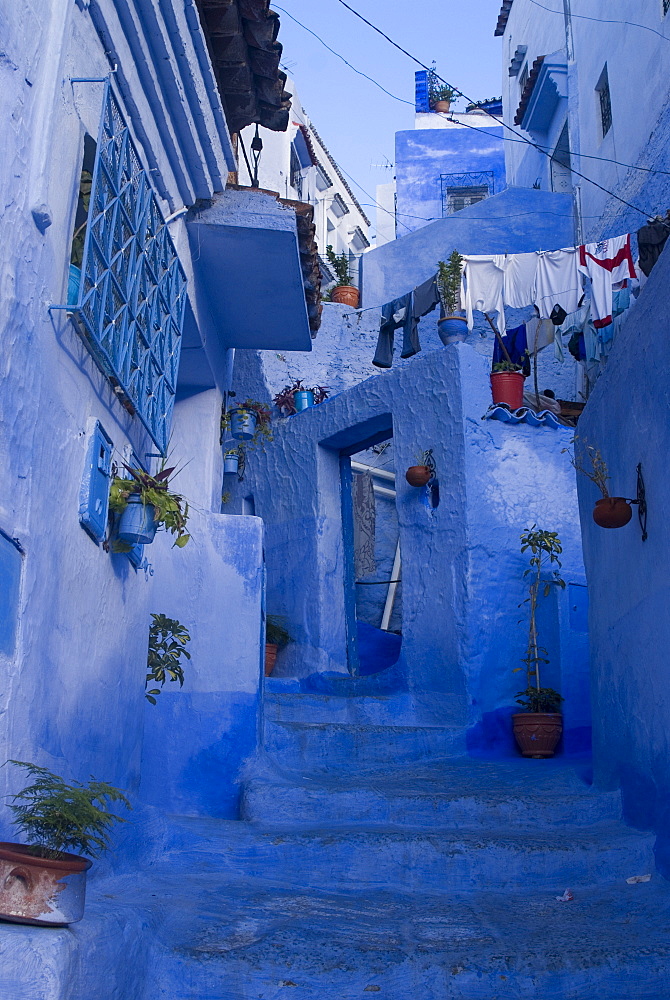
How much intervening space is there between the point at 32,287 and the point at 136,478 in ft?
4.28

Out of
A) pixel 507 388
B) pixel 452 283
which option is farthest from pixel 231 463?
pixel 452 283

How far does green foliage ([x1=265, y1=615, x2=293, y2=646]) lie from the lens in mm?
10039

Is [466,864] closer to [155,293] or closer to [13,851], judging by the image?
[13,851]

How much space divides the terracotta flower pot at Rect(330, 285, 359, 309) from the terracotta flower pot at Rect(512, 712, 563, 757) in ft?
25.0

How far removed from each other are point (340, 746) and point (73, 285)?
13.7 feet

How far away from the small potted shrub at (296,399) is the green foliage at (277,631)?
266cm

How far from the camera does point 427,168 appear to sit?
766 inches

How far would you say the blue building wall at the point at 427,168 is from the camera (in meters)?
19.3

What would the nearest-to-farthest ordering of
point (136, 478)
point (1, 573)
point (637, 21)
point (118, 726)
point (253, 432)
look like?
point (1, 573) < point (136, 478) < point (118, 726) < point (253, 432) < point (637, 21)

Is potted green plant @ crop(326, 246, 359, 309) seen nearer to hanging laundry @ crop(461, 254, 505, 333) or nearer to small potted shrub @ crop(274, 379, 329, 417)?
small potted shrub @ crop(274, 379, 329, 417)

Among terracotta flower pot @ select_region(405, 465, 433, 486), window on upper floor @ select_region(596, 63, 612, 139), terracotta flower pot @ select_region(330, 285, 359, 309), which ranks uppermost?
window on upper floor @ select_region(596, 63, 612, 139)

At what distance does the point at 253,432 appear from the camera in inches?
378

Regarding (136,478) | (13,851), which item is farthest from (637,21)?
(13,851)

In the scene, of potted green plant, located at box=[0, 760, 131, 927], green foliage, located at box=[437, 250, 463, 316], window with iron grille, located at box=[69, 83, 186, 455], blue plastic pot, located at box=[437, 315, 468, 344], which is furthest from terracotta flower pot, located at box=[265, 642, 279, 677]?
potted green plant, located at box=[0, 760, 131, 927]
